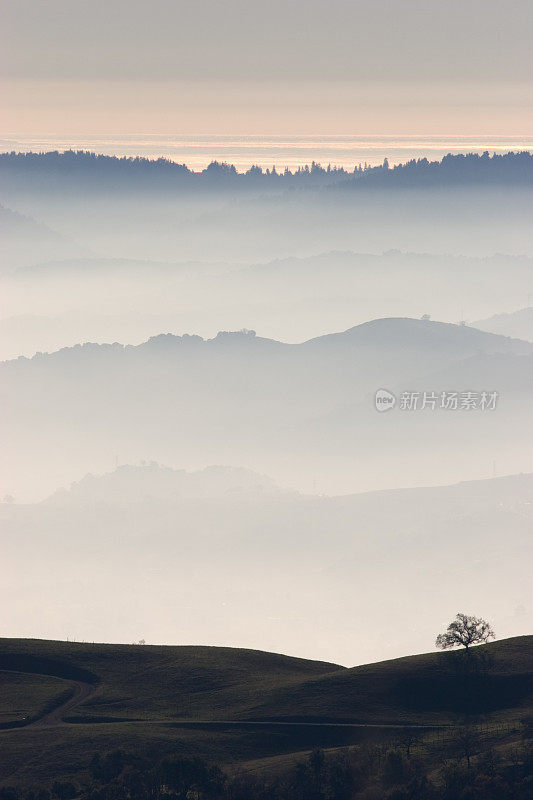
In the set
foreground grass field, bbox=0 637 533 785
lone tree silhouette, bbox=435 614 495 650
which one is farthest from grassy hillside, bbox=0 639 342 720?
lone tree silhouette, bbox=435 614 495 650

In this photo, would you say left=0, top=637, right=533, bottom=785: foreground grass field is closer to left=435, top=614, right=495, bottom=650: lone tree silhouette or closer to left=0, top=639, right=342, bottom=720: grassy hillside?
left=0, top=639, right=342, bottom=720: grassy hillside

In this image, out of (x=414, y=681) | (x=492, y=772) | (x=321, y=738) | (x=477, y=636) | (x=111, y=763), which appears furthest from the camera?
(x=477, y=636)

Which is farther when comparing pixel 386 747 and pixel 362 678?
pixel 362 678

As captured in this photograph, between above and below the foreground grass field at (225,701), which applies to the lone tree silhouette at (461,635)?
above

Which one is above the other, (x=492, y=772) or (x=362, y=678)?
(x=362, y=678)

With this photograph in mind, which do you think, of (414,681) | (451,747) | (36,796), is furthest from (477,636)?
(36,796)

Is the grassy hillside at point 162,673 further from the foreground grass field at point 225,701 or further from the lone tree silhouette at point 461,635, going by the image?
the lone tree silhouette at point 461,635

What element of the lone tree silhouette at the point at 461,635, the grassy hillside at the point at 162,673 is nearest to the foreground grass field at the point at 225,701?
the grassy hillside at the point at 162,673

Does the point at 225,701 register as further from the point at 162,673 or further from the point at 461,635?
the point at 461,635

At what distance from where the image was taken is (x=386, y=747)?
114875mm

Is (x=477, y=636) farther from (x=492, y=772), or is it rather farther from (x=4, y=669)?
(x=4, y=669)

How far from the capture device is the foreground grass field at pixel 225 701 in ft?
394

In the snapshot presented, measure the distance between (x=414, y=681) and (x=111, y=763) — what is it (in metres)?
43.0

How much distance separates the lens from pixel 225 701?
13762 centimetres
